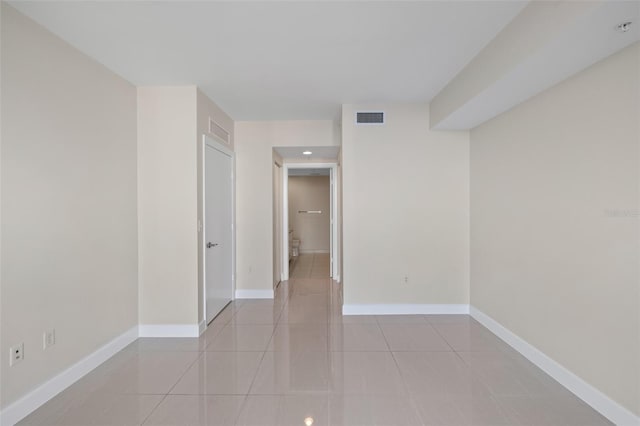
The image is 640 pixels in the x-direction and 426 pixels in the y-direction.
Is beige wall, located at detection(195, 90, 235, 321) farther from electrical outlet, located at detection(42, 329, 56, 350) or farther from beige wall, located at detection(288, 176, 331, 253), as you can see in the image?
beige wall, located at detection(288, 176, 331, 253)

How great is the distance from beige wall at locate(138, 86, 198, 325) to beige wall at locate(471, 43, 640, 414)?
3.16 metres

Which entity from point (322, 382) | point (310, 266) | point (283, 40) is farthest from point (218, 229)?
point (310, 266)

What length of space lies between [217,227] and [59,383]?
197cm

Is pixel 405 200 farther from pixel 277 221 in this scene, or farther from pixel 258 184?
pixel 277 221

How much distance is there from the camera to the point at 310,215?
29.5ft

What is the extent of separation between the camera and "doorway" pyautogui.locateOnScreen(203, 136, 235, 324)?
3.36 m

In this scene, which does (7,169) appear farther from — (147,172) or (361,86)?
(361,86)

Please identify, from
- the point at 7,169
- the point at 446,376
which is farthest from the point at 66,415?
the point at 446,376

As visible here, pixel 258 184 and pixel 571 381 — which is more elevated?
pixel 258 184

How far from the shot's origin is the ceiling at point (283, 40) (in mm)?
1857

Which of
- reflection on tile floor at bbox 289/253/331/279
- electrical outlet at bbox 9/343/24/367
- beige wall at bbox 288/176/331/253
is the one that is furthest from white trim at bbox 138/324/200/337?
beige wall at bbox 288/176/331/253

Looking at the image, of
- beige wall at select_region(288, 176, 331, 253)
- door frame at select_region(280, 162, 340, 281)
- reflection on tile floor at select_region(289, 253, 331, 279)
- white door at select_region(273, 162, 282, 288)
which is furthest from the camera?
beige wall at select_region(288, 176, 331, 253)

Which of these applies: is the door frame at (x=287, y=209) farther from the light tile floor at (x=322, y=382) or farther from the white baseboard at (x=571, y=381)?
the white baseboard at (x=571, y=381)

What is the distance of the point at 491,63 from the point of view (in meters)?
2.25
